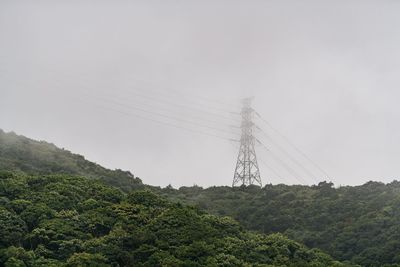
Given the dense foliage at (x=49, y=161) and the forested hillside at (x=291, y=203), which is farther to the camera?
the dense foliage at (x=49, y=161)

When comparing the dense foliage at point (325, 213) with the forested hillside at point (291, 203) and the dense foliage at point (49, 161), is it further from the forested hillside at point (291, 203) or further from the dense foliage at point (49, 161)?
the dense foliage at point (49, 161)

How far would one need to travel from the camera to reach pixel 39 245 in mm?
48000

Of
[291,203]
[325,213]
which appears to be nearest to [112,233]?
[325,213]

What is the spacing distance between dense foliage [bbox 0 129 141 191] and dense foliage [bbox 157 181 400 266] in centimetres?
748

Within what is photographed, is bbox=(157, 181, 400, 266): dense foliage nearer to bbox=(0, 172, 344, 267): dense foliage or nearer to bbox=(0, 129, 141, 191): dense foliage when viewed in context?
bbox=(0, 172, 344, 267): dense foliage

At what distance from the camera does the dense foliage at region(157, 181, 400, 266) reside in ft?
201

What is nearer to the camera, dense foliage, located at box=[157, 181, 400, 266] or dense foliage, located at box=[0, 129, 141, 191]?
dense foliage, located at box=[157, 181, 400, 266]

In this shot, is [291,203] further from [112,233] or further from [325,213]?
[112,233]

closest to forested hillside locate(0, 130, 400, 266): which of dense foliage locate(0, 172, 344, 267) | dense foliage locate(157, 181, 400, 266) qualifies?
dense foliage locate(157, 181, 400, 266)

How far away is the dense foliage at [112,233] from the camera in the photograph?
48.0 metres

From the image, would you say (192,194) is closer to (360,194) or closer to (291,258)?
(360,194)

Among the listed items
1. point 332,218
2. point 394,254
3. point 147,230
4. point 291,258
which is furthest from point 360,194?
point 147,230

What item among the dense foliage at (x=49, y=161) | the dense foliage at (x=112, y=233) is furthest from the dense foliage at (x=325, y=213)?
the dense foliage at (x=49, y=161)

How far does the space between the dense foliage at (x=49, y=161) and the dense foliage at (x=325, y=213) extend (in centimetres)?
748
